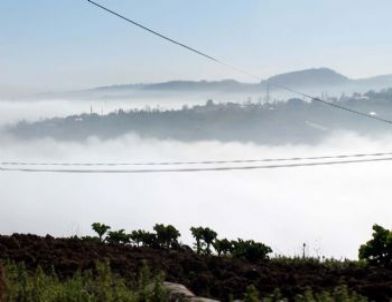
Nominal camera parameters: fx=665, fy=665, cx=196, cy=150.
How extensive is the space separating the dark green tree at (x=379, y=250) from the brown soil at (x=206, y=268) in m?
0.37

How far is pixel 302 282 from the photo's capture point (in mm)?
10750

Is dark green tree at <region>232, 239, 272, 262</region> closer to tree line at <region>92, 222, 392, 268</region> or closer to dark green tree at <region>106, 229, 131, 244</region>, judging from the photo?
tree line at <region>92, 222, 392, 268</region>

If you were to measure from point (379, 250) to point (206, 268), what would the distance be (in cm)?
390

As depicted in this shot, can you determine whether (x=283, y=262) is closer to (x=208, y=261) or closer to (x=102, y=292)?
(x=208, y=261)

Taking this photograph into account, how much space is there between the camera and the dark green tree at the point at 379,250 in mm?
13727

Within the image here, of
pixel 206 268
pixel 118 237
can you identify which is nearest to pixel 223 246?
pixel 118 237

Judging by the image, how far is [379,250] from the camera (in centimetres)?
1383

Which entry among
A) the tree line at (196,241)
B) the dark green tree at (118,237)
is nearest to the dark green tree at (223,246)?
the tree line at (196,241)

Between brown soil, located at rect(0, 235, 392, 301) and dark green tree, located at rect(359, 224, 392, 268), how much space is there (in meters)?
0.37

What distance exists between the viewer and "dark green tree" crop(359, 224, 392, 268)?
13.7 meters

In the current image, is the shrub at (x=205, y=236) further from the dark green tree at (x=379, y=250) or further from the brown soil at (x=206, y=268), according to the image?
the dark green tree at (x=379, y=250)

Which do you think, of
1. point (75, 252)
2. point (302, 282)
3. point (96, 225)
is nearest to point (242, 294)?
point (302, 282)

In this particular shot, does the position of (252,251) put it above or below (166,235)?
below

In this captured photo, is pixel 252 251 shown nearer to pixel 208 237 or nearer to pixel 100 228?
pixel 208 237
